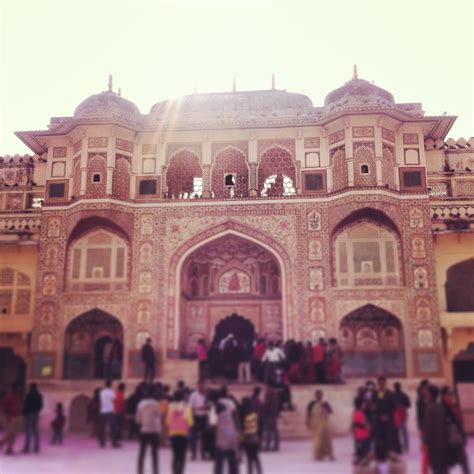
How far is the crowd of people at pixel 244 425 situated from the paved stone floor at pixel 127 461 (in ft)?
0.78

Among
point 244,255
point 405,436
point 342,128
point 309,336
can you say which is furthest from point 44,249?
point 405,436

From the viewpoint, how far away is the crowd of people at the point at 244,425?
26.5 feet

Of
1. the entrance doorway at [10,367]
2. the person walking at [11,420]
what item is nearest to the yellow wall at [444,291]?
the person walking at [11,420]

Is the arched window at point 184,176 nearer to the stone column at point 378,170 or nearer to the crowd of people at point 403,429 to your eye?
the stone column at point 378,170

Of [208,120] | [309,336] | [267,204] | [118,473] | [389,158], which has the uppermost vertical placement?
[208,120]

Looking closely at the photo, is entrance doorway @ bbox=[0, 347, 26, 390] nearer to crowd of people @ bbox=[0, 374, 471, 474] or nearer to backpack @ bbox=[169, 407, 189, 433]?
crowd of people @ bbox=[0, 374, 471, 474]

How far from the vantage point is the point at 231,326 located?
18.2 m

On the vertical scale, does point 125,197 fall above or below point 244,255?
above

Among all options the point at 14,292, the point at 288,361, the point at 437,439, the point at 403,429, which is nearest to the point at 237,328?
the point at 288,361

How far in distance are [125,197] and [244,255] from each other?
3.60 m

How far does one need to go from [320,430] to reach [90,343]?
883cm

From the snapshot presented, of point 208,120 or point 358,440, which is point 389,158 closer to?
point 208,120

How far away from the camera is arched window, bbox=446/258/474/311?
1834 cm

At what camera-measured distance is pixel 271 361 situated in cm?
1402
